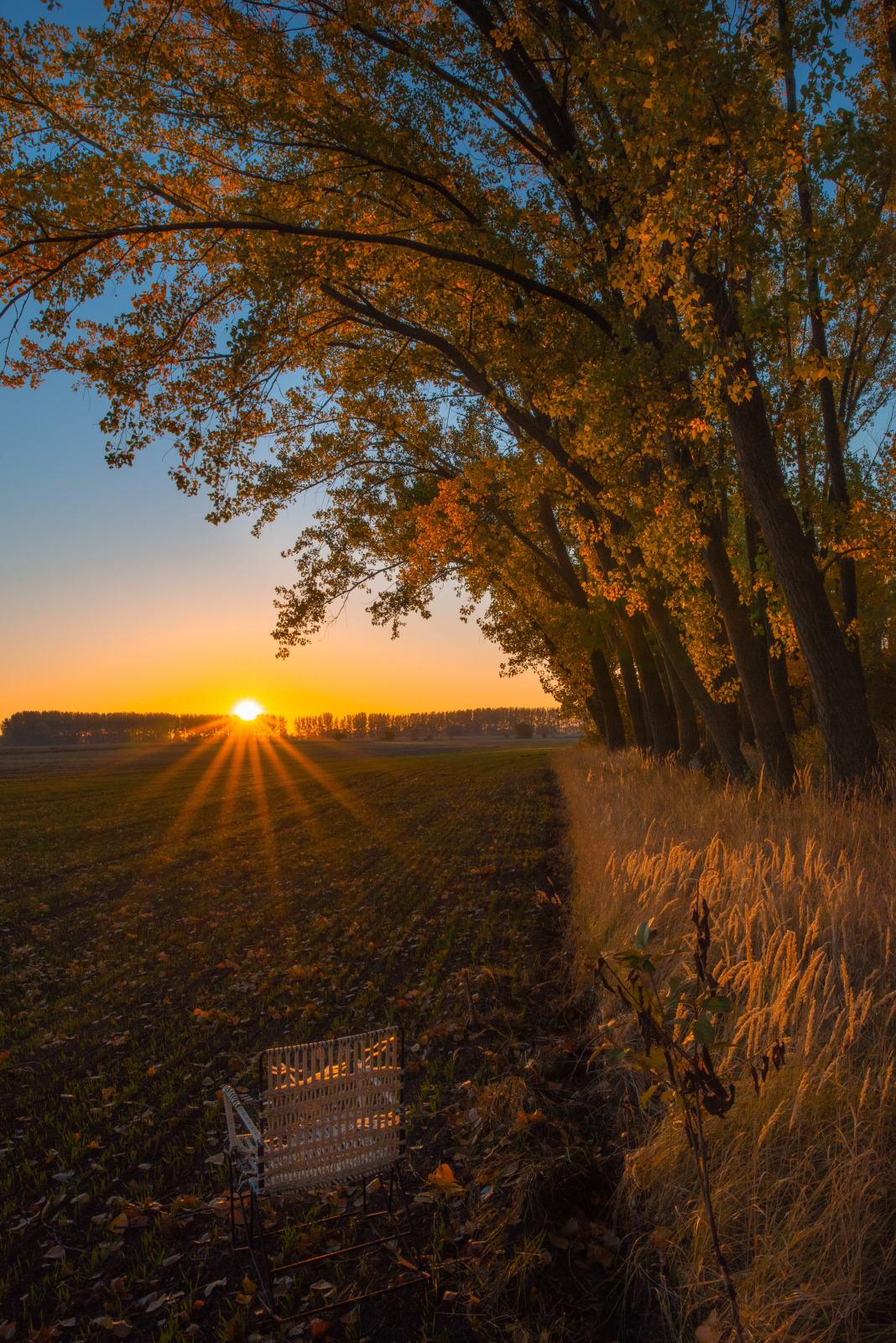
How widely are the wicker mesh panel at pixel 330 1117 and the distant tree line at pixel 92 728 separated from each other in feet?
528

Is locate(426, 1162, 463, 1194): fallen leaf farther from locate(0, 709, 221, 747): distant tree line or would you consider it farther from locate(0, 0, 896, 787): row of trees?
locate(0, 709, 221, 747): distant tree line

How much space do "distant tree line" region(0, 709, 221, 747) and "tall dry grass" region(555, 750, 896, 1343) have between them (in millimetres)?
161224

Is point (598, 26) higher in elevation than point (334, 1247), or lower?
higher

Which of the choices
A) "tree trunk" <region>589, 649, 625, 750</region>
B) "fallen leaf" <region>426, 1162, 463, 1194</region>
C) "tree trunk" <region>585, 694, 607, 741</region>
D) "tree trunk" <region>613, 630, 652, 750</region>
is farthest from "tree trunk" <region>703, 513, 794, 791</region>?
"tree trunk" <region>585, 694, 607, 741</region>

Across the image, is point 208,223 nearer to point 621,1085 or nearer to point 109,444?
point 109,444

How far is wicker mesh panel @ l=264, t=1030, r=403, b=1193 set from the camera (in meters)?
3.91

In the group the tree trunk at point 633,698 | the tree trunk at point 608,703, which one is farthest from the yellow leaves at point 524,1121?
the tree trunk at point 608,703

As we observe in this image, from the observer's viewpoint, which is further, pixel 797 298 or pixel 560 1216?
pixel 797 298

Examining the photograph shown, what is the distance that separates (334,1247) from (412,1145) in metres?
0.93

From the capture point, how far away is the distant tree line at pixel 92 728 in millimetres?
154125

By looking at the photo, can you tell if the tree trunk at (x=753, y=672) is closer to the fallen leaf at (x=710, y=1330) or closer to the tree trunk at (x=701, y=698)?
the tree trunk at (x=701, y=698)

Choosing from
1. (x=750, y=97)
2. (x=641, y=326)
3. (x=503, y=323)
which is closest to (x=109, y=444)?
(x=503, y=323)

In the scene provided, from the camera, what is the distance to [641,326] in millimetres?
9672

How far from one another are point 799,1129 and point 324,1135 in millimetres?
2625
